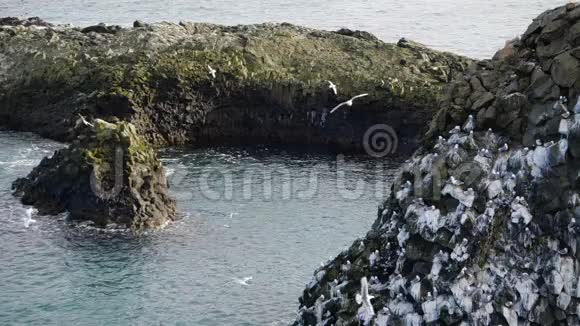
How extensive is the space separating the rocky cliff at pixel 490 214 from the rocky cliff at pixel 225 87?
46.6 m

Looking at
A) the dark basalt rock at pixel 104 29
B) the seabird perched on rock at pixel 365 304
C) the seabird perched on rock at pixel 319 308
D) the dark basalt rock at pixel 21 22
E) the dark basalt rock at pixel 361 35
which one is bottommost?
the seabird perched on rock at pixel 319 308

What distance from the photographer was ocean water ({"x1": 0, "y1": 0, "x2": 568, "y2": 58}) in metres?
134

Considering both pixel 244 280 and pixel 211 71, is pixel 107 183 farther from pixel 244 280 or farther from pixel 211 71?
pixel 211 71

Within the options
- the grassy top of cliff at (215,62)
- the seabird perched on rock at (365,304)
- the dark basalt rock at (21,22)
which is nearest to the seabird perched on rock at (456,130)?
the seabird perched on rock at (365,304)

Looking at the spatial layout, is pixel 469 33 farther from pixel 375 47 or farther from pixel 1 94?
pixel 1 94

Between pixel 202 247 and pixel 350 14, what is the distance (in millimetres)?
86239

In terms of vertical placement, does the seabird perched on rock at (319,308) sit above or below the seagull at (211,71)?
below

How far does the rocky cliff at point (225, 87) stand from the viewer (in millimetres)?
93688

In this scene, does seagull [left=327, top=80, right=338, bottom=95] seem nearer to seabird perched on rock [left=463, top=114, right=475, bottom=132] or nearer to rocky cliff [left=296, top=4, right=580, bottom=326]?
rocky cliff [left=296, top=4, right=580, bottom=326]

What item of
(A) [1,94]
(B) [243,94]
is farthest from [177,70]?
(A) [1,94]

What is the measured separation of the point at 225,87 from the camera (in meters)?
95.8

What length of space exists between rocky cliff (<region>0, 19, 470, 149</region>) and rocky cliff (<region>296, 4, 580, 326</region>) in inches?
1836

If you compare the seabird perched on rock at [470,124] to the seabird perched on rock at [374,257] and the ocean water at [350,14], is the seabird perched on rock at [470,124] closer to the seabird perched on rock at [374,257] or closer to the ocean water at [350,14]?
the seabird perched on rock at [374,257]

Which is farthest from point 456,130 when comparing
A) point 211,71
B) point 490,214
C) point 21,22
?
point 21,22
